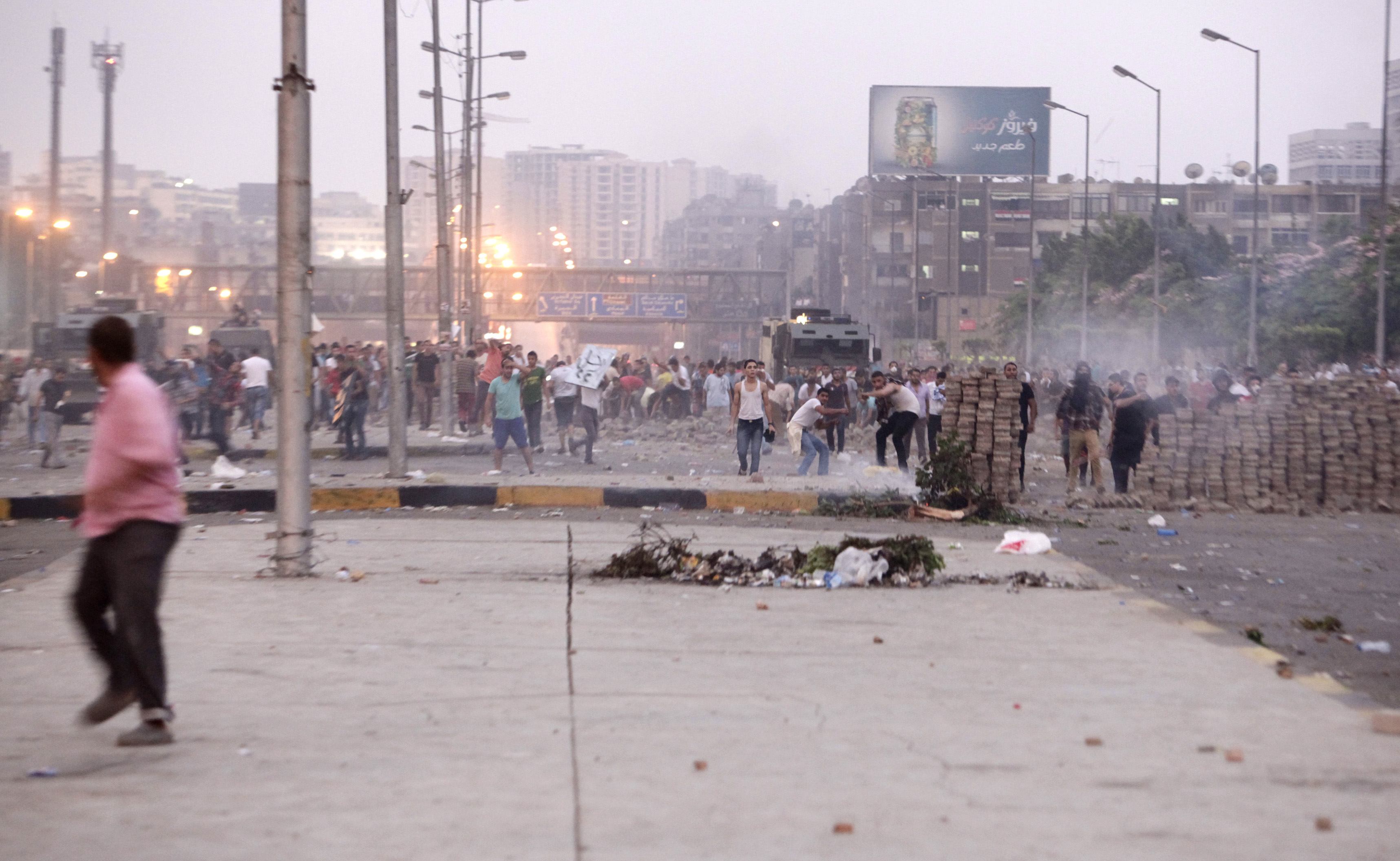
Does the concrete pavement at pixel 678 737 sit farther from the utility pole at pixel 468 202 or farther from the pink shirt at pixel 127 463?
the utility pole at pixel 468 202

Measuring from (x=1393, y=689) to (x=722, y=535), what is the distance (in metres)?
6.72

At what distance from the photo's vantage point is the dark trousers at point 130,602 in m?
5.19

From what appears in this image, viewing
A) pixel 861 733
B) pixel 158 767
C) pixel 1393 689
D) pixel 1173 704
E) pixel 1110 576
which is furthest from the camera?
pixel 1110 576

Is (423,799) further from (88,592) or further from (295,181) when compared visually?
(295,181)

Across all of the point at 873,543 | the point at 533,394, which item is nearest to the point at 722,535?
the point at 873,543

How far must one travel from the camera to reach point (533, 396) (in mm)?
24422

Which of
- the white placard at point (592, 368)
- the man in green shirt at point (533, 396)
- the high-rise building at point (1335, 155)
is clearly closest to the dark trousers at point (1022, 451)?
the white placard at point (592, 368)

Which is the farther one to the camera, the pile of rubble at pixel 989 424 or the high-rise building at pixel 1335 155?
the high-rise building at pixel 1335 155

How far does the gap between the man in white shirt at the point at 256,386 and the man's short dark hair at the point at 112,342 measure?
1834cm

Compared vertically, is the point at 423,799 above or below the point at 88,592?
below

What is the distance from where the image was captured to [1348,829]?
4586mm

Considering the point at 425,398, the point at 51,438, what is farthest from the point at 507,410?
the point at 425,398

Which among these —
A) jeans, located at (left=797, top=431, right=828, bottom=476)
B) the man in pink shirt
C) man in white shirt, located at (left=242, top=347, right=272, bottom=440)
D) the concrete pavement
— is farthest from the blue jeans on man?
the man in pink shirt

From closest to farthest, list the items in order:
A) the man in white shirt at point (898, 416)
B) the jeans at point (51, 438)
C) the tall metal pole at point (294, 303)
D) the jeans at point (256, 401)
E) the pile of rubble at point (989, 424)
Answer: the tall metal pole at point (294, 303), the pile of rubble at point (989, 424), the man in white shirt at point (898, 416), the jeans at point (51, 438), the jeans at point (256, 401)
